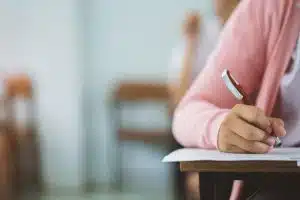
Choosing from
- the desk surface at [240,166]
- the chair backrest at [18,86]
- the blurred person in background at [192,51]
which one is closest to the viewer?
the desk surface at [240,166]

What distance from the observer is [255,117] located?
799 mm

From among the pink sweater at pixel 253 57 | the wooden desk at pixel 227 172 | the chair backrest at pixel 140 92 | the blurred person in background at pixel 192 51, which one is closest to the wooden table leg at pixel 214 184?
the wooden desk at pixel 227 172

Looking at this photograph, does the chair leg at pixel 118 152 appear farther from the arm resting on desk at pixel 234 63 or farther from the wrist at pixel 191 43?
the arm resting on desk at pixel 234 63

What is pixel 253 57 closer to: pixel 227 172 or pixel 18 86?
pixel 227 172

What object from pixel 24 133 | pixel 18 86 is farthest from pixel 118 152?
pixel 18 86

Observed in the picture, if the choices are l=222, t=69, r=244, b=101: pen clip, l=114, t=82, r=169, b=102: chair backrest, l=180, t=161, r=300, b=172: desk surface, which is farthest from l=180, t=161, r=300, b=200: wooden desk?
l=114, t=82, r=169, b=102: chair backrest

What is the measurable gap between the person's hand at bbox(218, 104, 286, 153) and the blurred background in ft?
10.2

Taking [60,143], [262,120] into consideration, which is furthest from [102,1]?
[262,120]

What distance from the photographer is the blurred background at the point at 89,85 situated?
13.1 feet

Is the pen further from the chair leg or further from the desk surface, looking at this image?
the chair leg

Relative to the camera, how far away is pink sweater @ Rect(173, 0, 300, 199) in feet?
3.30

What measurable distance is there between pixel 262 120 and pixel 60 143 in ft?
11.1

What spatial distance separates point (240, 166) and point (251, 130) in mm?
104

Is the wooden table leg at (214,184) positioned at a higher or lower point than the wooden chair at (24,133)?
higher
